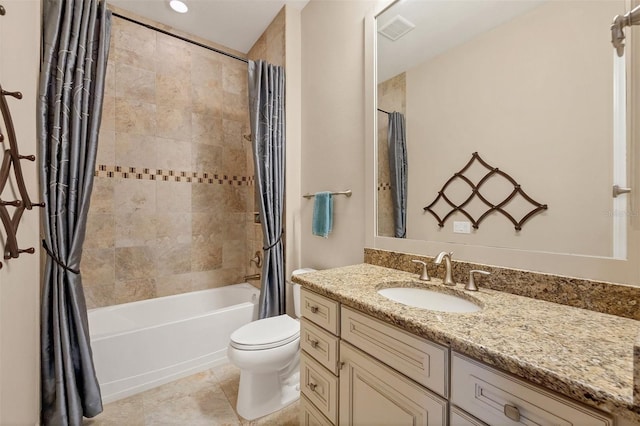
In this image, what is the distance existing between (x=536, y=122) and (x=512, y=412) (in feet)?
2.96

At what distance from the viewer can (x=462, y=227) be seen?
1106 mm

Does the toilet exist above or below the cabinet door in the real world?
below

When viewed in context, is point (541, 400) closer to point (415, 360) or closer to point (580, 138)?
point (415, 360)

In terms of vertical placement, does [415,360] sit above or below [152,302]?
above

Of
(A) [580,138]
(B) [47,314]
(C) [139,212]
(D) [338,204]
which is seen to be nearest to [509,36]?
(A) [580,138]

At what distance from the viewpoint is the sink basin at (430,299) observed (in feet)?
3.13

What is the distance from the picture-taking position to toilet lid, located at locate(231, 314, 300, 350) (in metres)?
1.39

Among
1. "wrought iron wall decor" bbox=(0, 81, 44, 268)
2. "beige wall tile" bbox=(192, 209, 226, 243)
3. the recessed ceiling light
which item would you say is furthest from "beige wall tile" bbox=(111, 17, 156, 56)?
"wrought iron wall decor" bbox=(0, 81, 44, 268)

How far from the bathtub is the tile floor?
0.09 m

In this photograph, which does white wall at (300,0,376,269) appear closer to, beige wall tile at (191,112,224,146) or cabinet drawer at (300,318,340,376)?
cabinet drawer at (300,318,340,376)

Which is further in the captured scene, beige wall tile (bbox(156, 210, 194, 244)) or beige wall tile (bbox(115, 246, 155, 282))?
beige wall tile (bbox(156, 210, 194, 244))

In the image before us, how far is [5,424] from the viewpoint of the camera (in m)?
0.92

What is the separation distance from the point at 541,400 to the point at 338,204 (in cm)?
135

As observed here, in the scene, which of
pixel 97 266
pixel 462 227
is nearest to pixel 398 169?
pixel 462 227
